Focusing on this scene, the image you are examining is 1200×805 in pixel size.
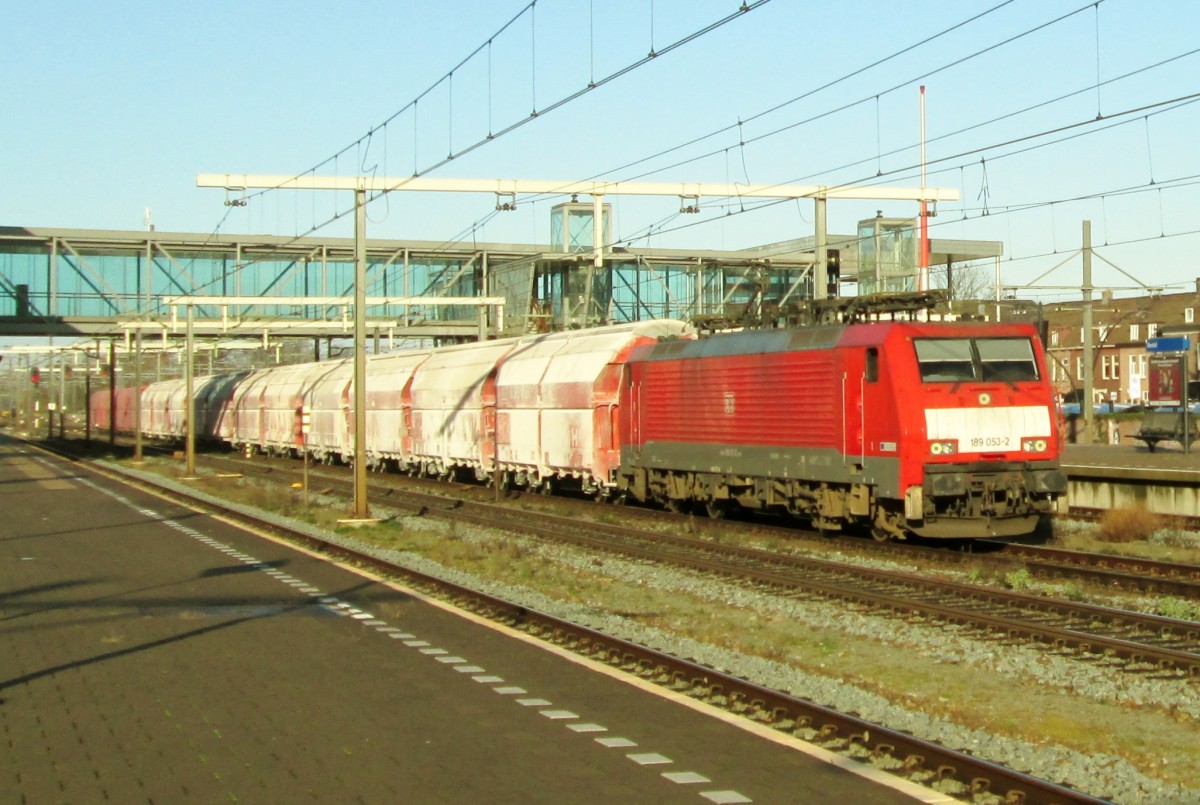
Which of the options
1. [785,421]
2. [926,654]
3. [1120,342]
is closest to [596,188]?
[785,421]

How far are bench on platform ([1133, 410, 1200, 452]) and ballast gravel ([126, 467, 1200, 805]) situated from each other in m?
19.5

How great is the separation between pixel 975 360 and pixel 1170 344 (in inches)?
808

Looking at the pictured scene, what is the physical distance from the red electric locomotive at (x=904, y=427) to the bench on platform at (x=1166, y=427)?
49.1 feet

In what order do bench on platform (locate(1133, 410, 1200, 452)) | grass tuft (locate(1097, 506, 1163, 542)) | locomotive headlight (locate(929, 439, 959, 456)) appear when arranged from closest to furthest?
locomotive headlight (locate(929, 439, 959, 456)) → grass tuft (locate(1097, 506, 1163, 542)) → bench on platform (locate(1133, 410, 1200, 452))

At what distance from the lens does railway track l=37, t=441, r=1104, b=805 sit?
7.86m

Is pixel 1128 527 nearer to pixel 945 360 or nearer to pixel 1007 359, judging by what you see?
pixel 1007 359

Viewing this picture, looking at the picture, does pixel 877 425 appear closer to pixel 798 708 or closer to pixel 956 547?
pixel 956 547

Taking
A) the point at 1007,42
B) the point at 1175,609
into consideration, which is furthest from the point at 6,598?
the point at 1007,42

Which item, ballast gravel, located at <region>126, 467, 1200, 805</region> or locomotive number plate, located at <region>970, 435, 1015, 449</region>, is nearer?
ballast gravel, located at <region>126, 467, 1200, 805</region>

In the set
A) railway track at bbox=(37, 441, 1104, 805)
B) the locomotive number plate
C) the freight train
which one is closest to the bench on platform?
the freight train

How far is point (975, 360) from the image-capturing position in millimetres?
21266

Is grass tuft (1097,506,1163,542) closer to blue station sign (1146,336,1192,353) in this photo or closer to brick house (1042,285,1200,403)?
blue station sign (1146,336,1192,353)

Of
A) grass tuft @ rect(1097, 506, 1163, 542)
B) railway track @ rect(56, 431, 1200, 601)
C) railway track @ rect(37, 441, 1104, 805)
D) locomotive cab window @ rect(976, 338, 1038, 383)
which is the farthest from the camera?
grass tuft @ rect(1097, 506, 1163, 542)

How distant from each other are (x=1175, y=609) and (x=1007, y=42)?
8258mm
